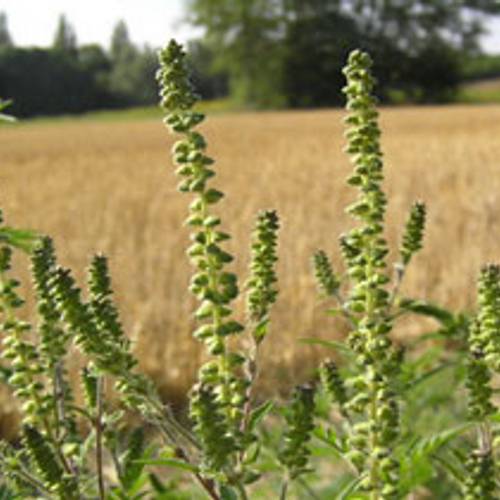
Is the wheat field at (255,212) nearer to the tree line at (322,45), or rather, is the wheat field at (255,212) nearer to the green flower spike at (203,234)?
the green flower spike at (203,234)

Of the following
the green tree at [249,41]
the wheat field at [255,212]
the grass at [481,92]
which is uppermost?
the green tree at [249,41]

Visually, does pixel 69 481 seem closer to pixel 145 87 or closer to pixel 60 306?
pixel 60 306

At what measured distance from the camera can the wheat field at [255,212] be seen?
578cm

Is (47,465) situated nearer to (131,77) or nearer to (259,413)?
(259,413)

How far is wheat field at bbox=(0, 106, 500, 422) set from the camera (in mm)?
5777

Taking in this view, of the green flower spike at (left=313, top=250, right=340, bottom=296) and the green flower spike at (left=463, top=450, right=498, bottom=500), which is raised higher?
the green flower spike at (left=313, top=250, right=340, bottom=296)

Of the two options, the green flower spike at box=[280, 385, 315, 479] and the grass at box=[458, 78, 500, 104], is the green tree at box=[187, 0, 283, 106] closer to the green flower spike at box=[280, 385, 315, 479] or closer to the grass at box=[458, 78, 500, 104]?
the grass at box=[458, 78, 500, 104]

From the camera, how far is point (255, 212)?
9703 mm

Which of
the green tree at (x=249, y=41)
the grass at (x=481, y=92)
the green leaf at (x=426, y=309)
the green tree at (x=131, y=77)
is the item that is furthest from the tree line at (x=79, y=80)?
the grass at (x=481, y=92)

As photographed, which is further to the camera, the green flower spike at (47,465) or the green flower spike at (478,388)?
the green flower spike at (478,388)

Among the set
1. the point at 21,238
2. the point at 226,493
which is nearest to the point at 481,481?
the point at 226,493

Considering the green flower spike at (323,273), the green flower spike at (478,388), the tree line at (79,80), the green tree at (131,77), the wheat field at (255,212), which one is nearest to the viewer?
the green flower spike at (478,388)

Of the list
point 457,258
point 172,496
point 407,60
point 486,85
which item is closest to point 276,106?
point 407,60

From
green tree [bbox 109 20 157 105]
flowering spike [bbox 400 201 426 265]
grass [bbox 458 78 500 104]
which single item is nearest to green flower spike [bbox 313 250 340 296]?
flowering spike [bbox 400 201 426 265]
